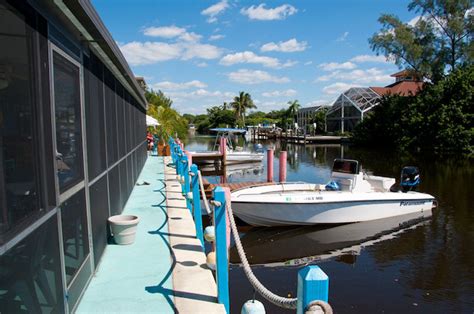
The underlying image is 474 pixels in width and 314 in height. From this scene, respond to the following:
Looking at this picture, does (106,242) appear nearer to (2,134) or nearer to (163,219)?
(163,219)

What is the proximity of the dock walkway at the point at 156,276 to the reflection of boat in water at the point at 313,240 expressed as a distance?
9.08ft

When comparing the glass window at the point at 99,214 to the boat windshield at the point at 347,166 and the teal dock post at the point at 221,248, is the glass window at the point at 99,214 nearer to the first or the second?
the teal dock post at the point at 221,248

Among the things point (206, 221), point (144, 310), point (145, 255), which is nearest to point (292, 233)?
point (206, 221)

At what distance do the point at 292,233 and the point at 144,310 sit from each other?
753 centimetres

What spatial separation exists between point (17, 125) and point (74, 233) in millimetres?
1765

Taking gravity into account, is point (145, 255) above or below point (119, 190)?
below

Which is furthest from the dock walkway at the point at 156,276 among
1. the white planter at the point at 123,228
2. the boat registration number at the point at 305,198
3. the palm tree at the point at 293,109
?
the palm tree at the point at 293,109

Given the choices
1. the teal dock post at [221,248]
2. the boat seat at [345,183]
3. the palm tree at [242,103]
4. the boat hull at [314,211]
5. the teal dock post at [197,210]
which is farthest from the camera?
the palm tree at [242,103]

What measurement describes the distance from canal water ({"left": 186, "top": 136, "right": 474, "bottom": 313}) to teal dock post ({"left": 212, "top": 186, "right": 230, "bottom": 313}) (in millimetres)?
2600

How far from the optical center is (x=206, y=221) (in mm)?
12148

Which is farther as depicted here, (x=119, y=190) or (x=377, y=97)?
(x=377, y=97)

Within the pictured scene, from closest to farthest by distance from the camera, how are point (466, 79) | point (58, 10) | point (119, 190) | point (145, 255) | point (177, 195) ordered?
point (58, 10)
point (145, 255)
point (119, 190)
point (177, 195)
point (466, 79)

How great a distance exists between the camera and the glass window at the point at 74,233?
3726 millimetres

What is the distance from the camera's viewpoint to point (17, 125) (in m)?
2.62
